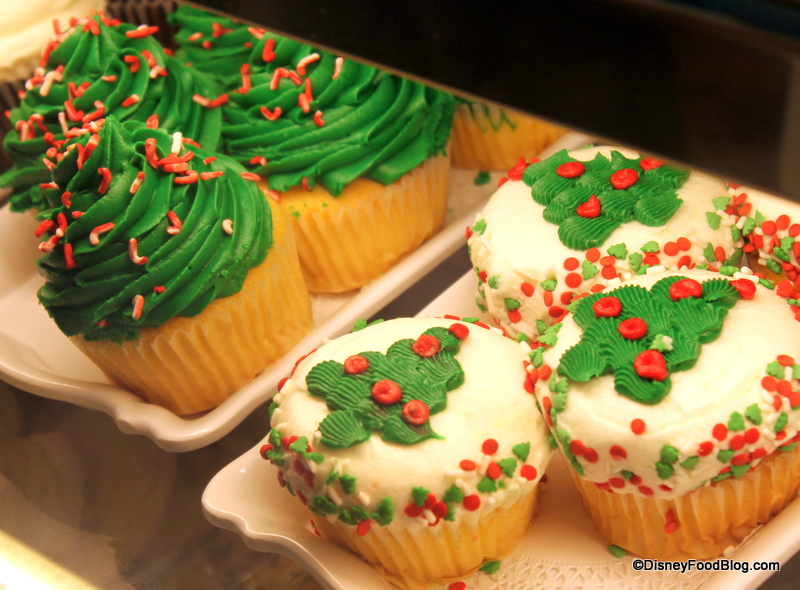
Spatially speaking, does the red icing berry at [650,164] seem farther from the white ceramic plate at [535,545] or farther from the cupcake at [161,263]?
the cupcake at [161,263]

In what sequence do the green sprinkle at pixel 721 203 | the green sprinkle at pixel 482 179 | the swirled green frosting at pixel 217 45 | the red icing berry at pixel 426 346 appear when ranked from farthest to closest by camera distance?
the green sprinkle at pixel 482 179 → the swirled green frosting at pixel 217 45 → the green sprinkle at pixel 721 203 → the red icing berry at pixel 426 346

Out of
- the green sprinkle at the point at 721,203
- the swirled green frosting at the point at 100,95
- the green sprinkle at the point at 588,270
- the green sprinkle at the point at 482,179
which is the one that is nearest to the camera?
the green sprinkle at the point at 588,270

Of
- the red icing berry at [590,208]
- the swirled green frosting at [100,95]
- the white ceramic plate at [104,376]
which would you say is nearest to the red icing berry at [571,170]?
the red icing berry at [590,208]

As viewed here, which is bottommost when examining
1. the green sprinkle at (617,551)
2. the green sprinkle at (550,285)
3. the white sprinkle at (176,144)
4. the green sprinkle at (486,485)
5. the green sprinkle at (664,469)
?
the green sprinkle at (617,551)

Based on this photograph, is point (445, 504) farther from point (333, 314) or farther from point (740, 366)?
point (333, 314)

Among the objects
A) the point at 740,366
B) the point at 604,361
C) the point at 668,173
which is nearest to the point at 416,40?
the point at 604,361

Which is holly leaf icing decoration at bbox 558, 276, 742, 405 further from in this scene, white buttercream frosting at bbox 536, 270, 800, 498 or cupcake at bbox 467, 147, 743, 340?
cupcake at bbox 467, 147, 743, 340
